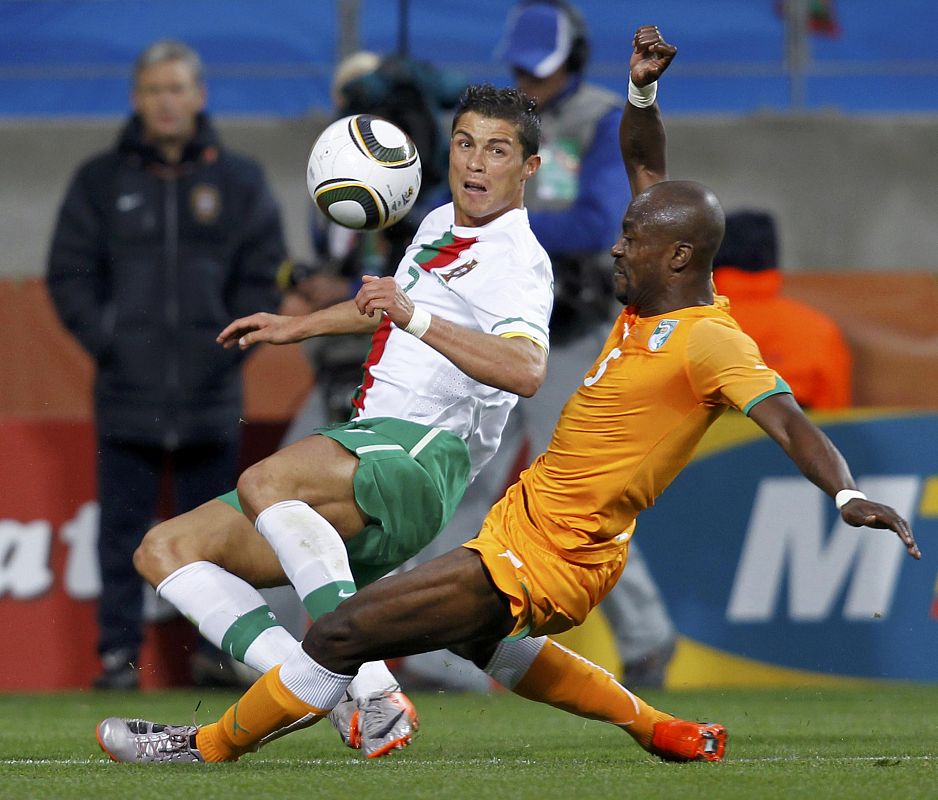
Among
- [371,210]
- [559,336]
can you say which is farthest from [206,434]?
[371,210]

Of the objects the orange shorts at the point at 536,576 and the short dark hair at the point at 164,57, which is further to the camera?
the short dark hair at the point at 164,57

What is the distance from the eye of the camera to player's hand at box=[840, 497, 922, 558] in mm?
3775

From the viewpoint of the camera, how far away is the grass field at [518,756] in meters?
4.02

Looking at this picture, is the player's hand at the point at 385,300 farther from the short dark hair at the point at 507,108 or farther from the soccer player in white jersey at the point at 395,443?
the short dark hair at the point at 507,108

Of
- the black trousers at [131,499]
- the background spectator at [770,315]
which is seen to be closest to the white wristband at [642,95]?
the background spectator at [770,315]

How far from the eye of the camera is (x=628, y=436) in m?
4.53

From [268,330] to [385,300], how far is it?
21.5 inches

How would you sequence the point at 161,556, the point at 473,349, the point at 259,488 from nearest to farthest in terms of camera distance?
the point at 473,349, the point at 259,488, the point at 161,556

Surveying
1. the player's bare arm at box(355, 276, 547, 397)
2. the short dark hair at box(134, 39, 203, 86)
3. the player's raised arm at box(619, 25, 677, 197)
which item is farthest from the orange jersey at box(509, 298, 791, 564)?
the short dark hair at box(134, 39, 203, 86)

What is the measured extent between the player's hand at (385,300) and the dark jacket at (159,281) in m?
3.30

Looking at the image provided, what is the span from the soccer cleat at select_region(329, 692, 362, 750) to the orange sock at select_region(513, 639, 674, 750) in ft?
1.60

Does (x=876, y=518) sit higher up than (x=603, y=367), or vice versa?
(x=603, y=367)

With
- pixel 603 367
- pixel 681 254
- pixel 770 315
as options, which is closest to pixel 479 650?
pixel 603 367

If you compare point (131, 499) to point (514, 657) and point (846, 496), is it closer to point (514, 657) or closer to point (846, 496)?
point (514, 657)
